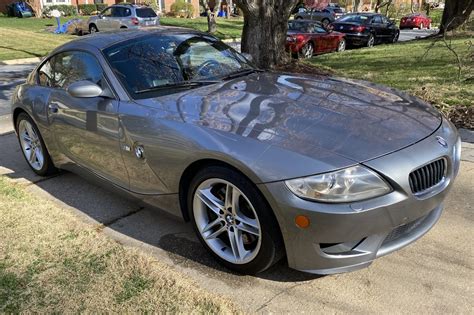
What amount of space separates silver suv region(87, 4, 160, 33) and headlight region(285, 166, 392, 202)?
24.6 meters

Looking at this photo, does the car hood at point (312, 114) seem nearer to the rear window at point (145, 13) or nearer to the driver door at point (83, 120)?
the driver door at point (83, 120)

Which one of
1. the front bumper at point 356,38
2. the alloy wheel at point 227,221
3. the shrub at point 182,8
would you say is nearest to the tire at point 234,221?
the alloy wheel at point 227,221

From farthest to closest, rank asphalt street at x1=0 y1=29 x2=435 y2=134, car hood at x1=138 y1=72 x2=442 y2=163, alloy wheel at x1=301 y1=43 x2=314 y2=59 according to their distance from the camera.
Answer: alloy wheel at x1=301 y1=43 x2=314 y2=59, asphalt street at x1=0 y1=29 x2=435 y2=134, car hood at x1=138 y1=72 x2=442 y2=163

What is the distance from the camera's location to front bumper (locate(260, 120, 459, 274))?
2461 millimetres

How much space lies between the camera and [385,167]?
2520 millimetres

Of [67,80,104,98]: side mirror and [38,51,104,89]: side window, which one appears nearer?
[67,80,104,98]: side mirror

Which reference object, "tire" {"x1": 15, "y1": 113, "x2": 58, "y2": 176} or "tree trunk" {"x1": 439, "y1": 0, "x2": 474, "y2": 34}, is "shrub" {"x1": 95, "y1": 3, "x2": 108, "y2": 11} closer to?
"tree trunk" {"x1": 439, "y1": 0, "x2": 474, "y2": 34}

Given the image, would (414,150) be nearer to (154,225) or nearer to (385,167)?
(385,167)

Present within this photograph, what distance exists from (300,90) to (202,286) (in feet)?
5.44

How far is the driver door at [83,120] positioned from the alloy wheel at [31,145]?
0.42m

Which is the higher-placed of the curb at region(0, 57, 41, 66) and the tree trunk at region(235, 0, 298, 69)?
the tree trunk at region(235, 0, 298, 69)

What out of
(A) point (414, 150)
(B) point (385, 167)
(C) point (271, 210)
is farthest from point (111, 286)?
(A) point (414, 150)

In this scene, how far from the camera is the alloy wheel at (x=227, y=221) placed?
2828mm

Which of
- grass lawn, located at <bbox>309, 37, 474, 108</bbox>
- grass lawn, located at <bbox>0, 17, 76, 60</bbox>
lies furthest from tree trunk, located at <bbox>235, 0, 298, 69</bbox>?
grass lawn, located at <bbox>0, 17, 76, 60</bbox>
